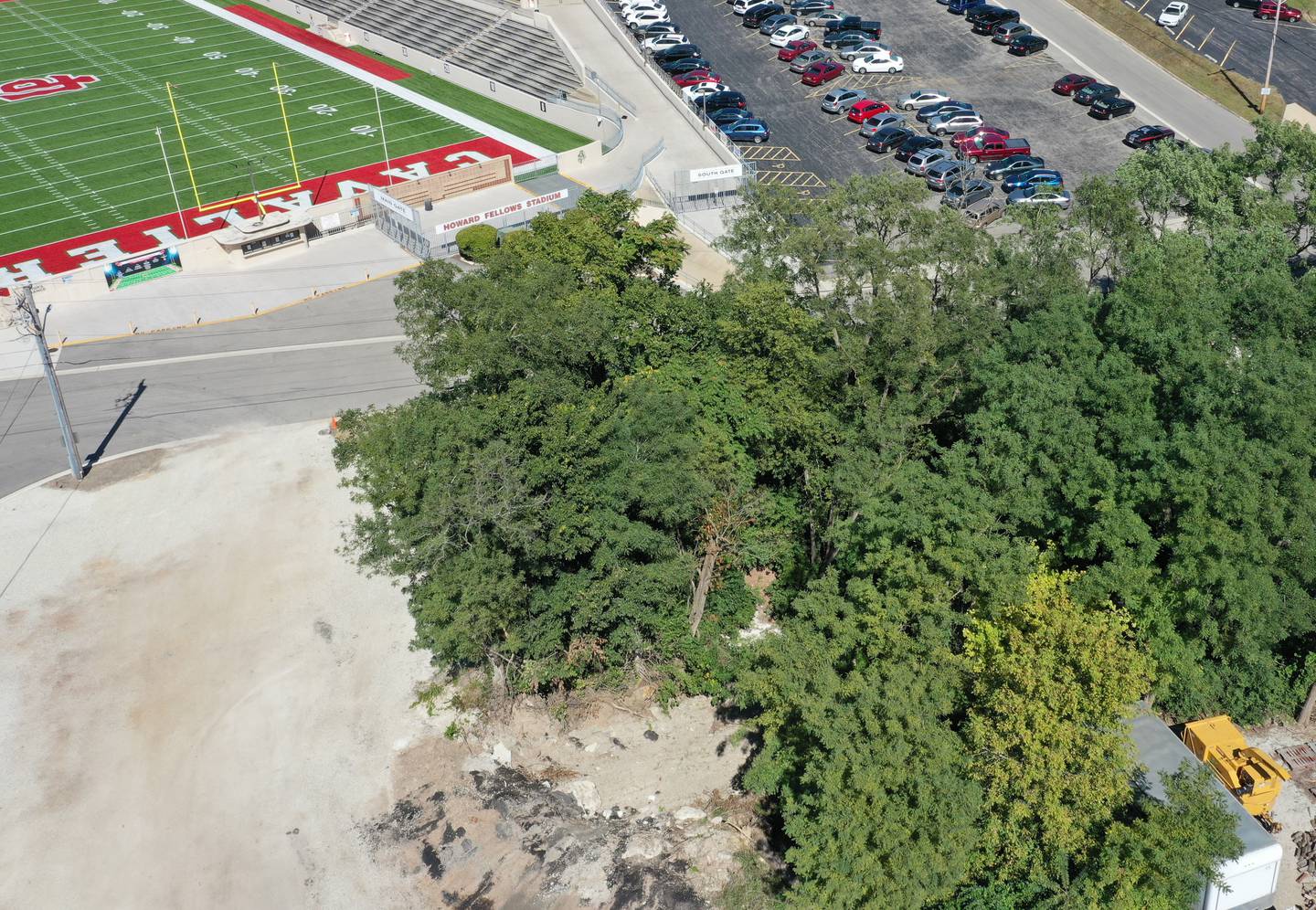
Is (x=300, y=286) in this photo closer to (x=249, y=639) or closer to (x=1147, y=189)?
(x=249, y=639)

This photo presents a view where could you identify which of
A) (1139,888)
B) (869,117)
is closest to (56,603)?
(1139,888)

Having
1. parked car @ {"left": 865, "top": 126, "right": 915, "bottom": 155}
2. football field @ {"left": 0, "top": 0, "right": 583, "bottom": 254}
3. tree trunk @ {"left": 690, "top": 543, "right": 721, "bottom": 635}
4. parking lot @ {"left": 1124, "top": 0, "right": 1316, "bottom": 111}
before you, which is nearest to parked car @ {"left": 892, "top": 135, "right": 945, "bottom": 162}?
parked car @ {"left": 865, "top": 126, "right": 915, "bottom": 155}

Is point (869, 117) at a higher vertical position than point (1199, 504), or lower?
lower

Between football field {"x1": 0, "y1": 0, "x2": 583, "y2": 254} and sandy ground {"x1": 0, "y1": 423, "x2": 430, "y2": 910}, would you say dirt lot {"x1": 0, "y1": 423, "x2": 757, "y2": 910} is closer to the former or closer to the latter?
sandy ground {"x1": 0, "y1": 423, "x2": 430, "y2": 910}

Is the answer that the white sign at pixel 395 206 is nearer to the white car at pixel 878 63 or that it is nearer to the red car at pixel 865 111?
the red car at pixel 865 111

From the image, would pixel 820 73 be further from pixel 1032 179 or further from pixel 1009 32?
pixel 1032 179
